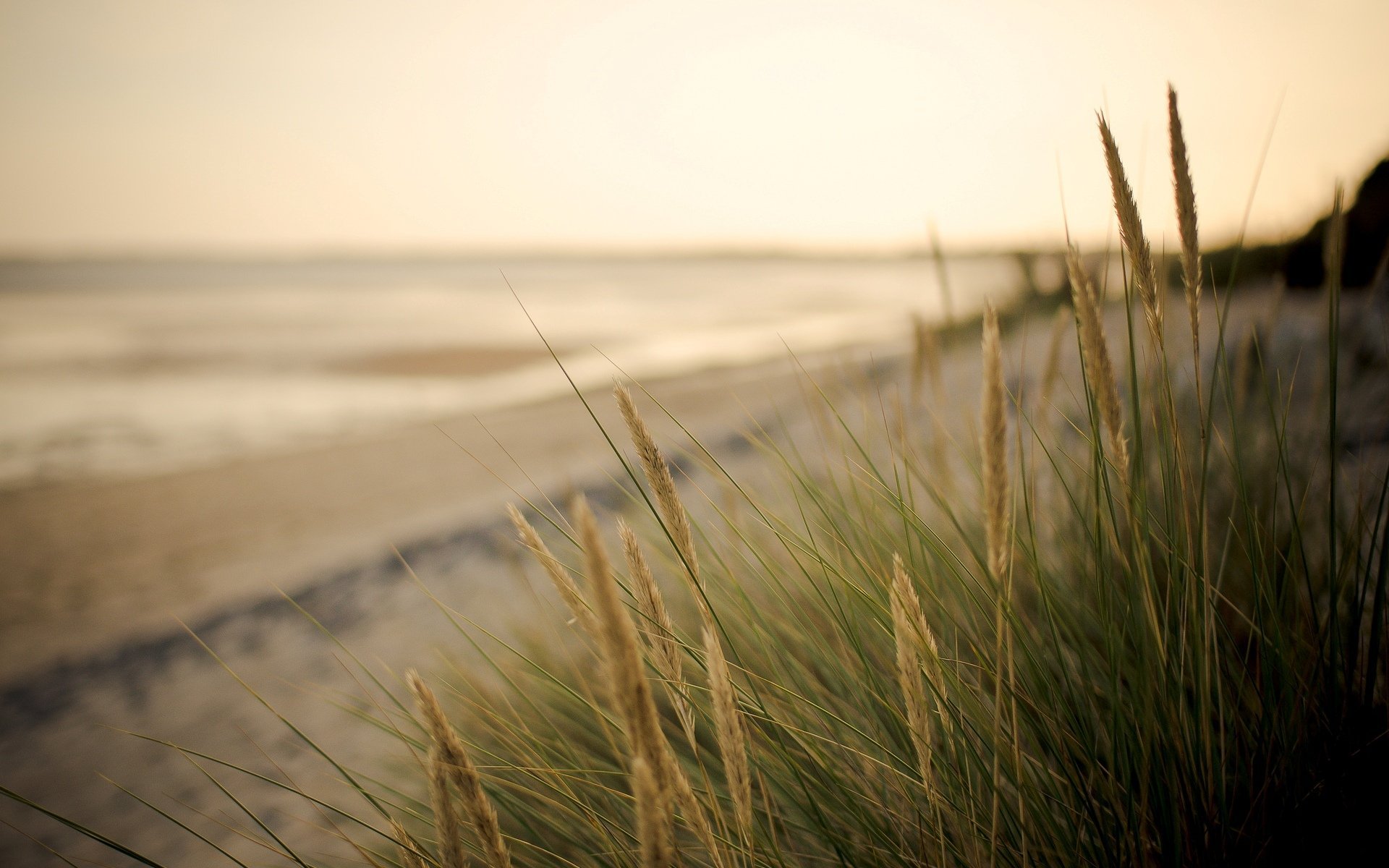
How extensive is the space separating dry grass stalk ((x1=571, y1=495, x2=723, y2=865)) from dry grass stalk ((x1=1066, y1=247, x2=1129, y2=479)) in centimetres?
52

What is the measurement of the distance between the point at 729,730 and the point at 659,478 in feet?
0.79

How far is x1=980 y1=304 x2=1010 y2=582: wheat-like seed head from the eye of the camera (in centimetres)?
57

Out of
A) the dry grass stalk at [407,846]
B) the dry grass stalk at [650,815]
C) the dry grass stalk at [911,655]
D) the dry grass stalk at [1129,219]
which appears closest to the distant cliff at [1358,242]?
the dry grass stalk at [1129,219]

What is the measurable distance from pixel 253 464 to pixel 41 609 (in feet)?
9.30

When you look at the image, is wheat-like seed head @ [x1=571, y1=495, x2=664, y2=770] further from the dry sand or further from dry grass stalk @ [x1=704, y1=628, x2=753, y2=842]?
the dry sand

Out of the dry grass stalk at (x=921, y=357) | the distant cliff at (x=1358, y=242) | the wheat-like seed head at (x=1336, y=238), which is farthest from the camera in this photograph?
the distant cliff at (x=1358, y=242)

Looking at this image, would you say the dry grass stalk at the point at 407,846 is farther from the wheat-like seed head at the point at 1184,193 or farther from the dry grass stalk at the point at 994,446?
the wheat-like seed head at the point at 1184,193

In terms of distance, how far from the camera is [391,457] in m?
6.38

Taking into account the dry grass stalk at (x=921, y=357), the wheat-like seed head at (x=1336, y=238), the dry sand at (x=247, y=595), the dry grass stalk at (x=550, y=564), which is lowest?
the dry sand at (x=247, y=595)

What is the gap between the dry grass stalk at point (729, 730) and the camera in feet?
1.90

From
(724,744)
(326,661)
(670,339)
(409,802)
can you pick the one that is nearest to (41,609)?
(326,661)

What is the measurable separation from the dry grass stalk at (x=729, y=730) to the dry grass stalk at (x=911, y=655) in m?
0.16

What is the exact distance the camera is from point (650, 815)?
53 cm

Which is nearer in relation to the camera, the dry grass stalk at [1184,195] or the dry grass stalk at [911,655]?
the dry grass stalk at [911,655]
